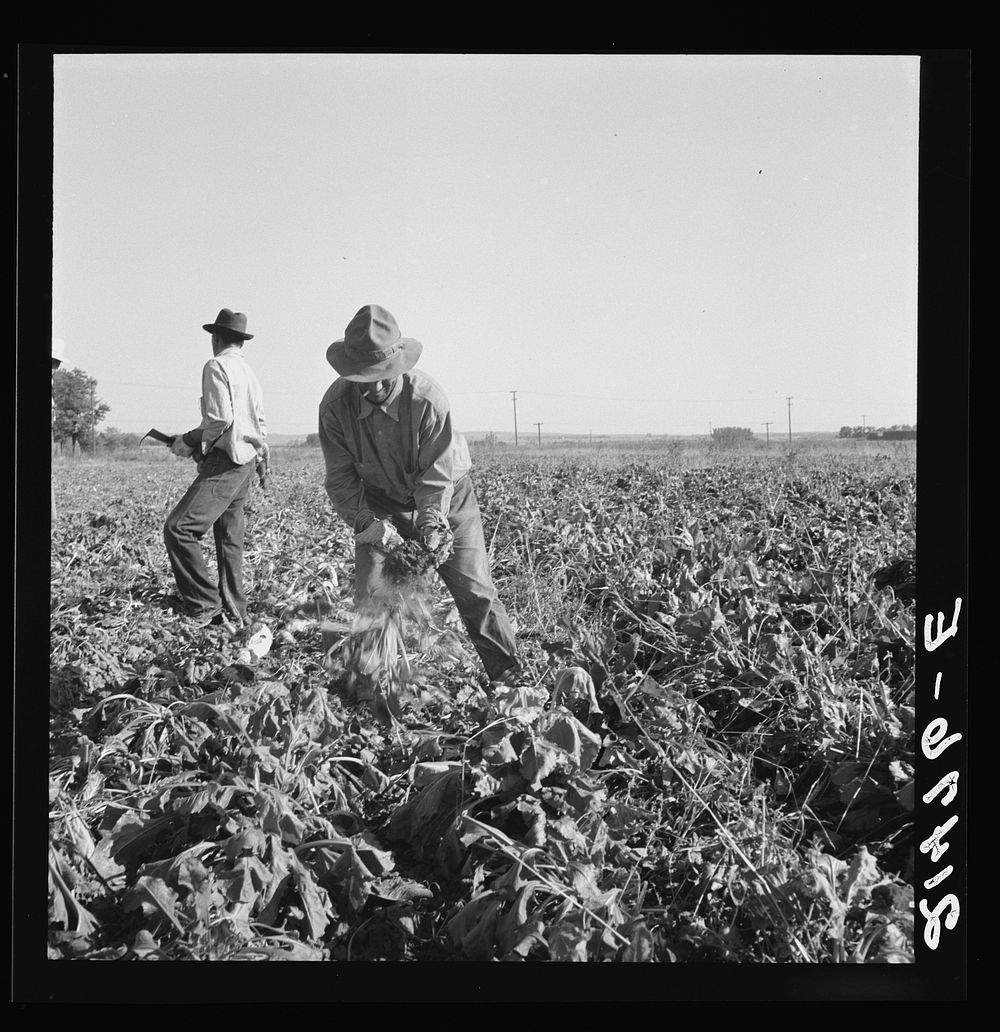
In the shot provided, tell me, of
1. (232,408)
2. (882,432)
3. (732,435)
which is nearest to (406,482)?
(232,408)

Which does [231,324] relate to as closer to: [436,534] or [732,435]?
[436,534]

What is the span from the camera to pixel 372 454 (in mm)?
3371

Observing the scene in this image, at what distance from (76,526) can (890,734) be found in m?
3.19

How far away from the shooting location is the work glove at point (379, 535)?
340 cm

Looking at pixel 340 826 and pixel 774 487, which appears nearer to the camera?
pixel 340 826

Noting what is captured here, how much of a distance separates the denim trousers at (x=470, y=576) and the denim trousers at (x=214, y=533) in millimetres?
494

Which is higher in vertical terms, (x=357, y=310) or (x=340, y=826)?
(x=357, y=310)

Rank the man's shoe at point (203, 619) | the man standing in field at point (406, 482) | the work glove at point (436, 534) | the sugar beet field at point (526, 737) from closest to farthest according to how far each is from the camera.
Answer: the sugar beet field at point (526, 737) < the man standing in field at point (406, 482) < the work glove at point (436, 534) < the man's shoe at point (203, 619)

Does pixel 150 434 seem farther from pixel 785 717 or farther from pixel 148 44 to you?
pixel 785 717

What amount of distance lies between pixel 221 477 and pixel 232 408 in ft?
1.01

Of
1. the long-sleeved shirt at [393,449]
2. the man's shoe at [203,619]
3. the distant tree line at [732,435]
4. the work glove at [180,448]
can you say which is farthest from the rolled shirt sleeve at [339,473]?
the distant tree line at [732,435]

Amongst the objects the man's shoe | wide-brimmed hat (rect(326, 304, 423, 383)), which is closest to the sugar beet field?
the man's shoe

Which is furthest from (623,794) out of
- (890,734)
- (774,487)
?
(774,487)

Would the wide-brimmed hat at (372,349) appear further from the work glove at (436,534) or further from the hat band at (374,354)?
the work glove at (436,534)
